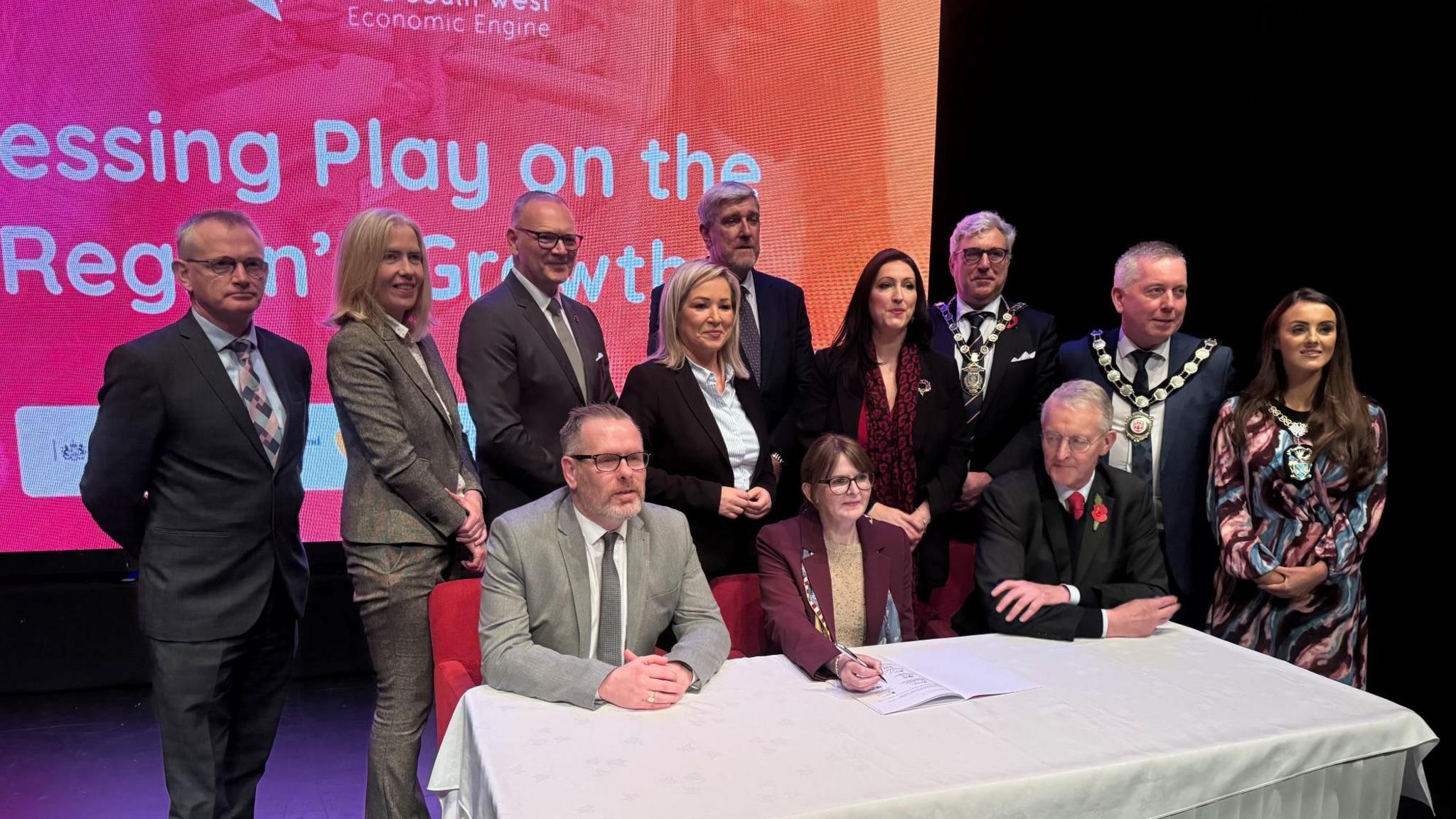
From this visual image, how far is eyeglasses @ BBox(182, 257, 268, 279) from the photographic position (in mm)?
2291

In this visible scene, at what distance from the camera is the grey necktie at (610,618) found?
6.98ft

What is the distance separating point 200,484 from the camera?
231 centimetres

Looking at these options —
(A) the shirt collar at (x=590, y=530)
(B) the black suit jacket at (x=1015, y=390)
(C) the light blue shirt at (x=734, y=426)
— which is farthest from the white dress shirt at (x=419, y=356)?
(B) the black suit jacket at (x=1015, y=390)

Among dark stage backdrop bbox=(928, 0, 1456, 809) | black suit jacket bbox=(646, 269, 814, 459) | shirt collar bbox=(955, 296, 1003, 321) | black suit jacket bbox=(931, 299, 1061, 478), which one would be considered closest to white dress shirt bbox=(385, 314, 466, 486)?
black suit jacket bbox=(646, 269, 814, 459)

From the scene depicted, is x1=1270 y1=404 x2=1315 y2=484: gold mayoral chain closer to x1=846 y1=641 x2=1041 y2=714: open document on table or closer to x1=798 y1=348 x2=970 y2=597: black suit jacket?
x1=798 y1=348 x2=970 y2=597: black suit jacket

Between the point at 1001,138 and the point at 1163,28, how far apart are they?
2.69 feet

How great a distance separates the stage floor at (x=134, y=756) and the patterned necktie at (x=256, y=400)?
133 centimetres

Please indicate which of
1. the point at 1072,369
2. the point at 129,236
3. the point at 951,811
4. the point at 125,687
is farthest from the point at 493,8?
the point at 951,811

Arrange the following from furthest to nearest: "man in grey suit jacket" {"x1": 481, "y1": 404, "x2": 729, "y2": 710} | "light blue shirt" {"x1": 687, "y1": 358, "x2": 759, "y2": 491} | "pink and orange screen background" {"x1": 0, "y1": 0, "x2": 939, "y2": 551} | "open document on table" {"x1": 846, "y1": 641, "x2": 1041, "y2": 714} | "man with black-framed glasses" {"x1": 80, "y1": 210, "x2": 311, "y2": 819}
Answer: "pink and orange screen background" {"x1": 0, "y1": 0, "x2": 939, "y2": 551} → "light blue shirt" {"x1": 687, "y1": 358, "x2": 759, "y2": 491} → "man with black-framed glasses" {"x1": 80, "y1": 210, "x2": 311, "y2": 819} → "man in grey suit jacket" {"x1": 481, "y1": 404, "x2": 729, "y2": 710} → "open document on table" {"x1": 846, "y1": 641, "x2": 1041, "y2": 714}

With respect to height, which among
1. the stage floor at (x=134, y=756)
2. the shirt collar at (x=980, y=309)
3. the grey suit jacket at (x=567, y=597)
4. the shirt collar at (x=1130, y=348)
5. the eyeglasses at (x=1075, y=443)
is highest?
the shirt collar at (x=980, y=309)

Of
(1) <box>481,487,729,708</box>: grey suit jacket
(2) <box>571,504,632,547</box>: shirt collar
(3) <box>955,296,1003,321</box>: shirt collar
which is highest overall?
(3) <box>955,296,1003,321</box>: shirt collar

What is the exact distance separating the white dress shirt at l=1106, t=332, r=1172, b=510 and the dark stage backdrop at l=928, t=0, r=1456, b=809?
1.32 m

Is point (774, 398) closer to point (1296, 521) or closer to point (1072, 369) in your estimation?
point (1072, 369)

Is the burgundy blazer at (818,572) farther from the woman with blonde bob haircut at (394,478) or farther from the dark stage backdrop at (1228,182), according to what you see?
the dark stage backdrop at (1228,182)
